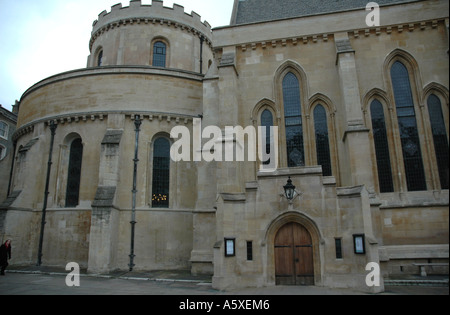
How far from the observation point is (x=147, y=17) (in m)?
26.0

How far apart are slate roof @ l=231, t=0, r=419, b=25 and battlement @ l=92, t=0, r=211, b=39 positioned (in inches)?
241

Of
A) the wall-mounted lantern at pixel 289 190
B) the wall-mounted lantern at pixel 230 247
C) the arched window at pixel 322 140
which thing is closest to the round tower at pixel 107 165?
the wall-mounted lantern at pixel 230 247

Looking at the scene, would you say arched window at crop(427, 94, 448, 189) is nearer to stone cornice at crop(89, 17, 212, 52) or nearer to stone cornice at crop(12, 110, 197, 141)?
stone cornice at crop(12, 110, 197, 141)

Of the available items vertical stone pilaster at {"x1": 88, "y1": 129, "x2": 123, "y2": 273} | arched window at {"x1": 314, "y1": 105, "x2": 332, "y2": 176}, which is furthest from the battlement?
arched window at {"x1": 314, "y1": 105, "x2": 332, "y2": 176}

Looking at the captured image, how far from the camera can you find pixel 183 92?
20406mm

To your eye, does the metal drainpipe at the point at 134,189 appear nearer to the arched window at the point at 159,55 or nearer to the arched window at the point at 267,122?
the arched window at the point at 267,122

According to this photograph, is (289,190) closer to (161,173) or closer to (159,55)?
(161,173)

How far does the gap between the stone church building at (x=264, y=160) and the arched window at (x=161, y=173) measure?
6 cm

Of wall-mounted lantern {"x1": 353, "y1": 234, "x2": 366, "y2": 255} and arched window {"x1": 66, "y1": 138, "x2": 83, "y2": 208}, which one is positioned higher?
arched window {"x1": 66, "y1": 138, "x2": 83, "y2": 208}

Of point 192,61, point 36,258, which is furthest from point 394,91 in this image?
point 36,258

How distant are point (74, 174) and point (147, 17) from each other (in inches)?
542

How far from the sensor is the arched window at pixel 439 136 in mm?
15344

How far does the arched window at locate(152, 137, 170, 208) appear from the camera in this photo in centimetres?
1902

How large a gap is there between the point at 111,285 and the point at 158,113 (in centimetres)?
989
